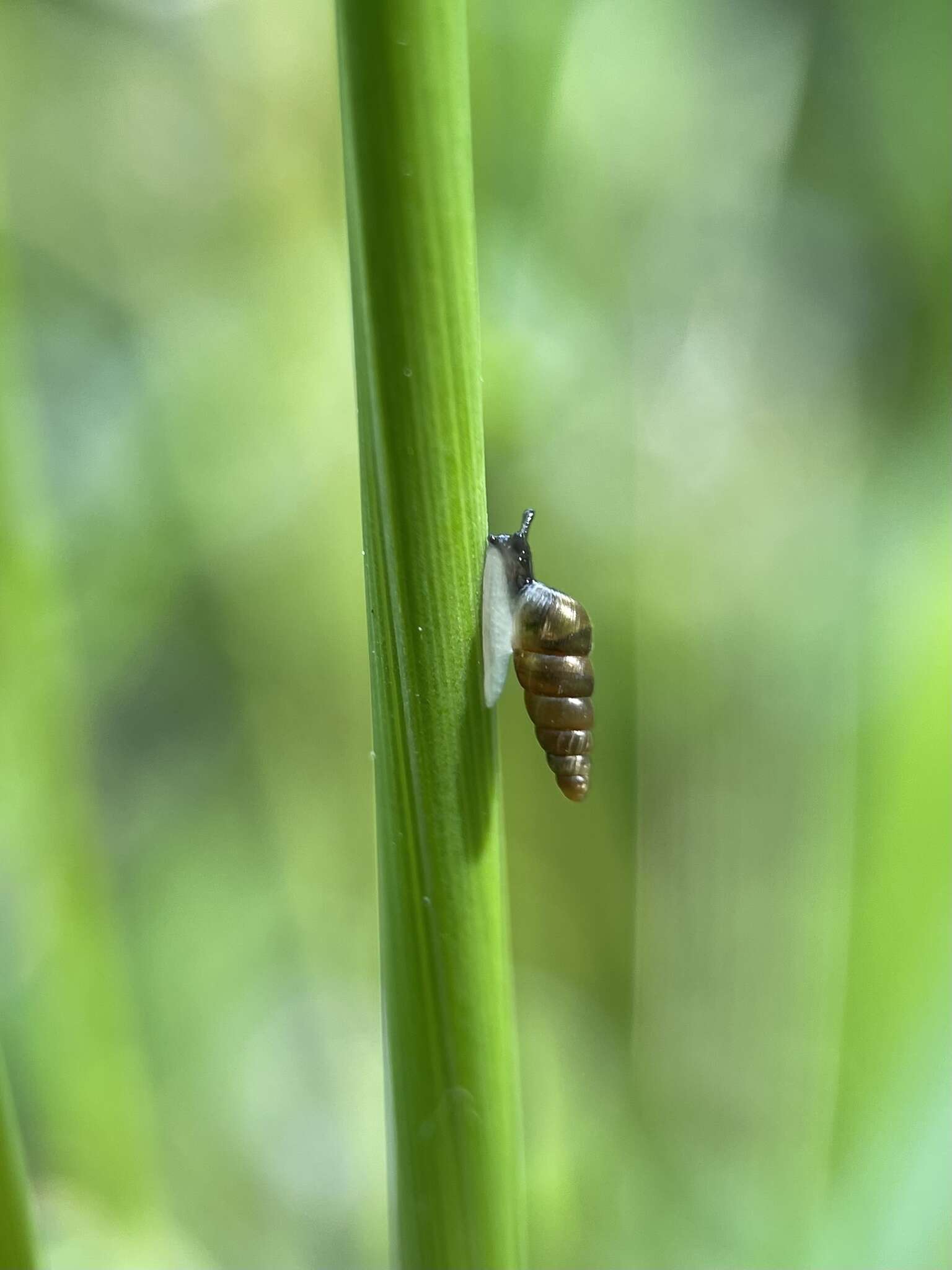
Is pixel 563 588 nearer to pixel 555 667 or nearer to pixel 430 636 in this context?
pixel 555 667

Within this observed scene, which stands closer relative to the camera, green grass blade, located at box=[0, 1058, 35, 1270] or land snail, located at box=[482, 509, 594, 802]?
green grass blade, located at box=[0, 1058, 35, 1270]

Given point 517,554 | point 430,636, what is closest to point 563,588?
point 517,554

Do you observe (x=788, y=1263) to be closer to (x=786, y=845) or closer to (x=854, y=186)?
(x=786, y=845)

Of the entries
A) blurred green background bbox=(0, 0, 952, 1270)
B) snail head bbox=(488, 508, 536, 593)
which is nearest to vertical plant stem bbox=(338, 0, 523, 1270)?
snail head bbox=(488, 508, 536, 593)

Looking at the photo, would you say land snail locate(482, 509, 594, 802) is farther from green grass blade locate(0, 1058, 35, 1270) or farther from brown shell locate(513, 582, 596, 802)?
green grass blade locate(0, 1058, 35, 1270)

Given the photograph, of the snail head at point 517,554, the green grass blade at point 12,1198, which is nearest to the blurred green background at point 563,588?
the snail head at point 517,554

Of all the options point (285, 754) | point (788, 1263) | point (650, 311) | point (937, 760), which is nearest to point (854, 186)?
point (650, 311)

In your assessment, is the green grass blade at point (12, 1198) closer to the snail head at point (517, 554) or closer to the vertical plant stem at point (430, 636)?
the vertical plant stem at point (430, 636)
